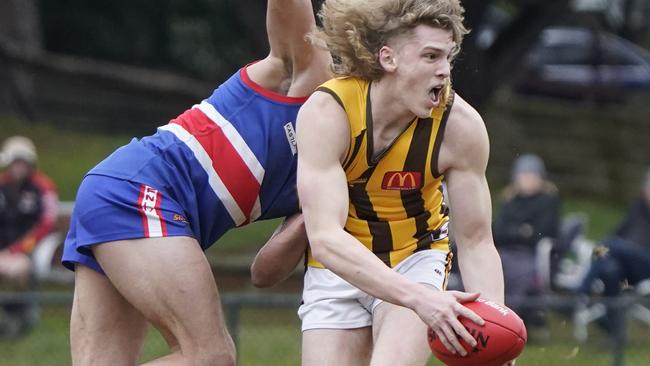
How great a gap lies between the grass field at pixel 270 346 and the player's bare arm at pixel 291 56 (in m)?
3.84

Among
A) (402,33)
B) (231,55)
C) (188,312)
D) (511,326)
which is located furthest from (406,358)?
(231,55)

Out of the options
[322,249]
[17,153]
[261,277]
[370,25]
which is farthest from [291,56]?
[17,153]

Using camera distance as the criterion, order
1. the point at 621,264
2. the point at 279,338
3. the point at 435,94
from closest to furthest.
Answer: the point at 435,94
the point at 279,338
the point at 621,264

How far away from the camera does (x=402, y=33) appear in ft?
15.1

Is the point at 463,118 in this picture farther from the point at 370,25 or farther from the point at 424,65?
the point at 370,25

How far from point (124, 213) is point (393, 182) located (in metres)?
0.97

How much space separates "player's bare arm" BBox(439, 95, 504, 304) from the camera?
15.3ft

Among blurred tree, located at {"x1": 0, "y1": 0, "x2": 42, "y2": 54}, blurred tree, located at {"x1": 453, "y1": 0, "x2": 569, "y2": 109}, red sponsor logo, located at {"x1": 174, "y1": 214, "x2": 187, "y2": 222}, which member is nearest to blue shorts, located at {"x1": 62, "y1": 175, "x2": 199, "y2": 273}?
red sponsor logo, located at {"x1": 174, "y1": 214, "x2": 187, "y2": 222}

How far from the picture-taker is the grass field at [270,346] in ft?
29.1

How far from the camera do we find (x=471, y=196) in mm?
4707

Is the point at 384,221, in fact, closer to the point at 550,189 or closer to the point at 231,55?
the point at 550,189

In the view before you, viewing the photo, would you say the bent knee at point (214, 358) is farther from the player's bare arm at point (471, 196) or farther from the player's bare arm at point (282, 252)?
the player's bare arm at point (471, 196)

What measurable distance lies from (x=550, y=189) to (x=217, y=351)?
6602mm

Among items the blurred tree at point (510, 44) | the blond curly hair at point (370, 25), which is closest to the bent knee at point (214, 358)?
the blond curly hair at point (370, 25)
